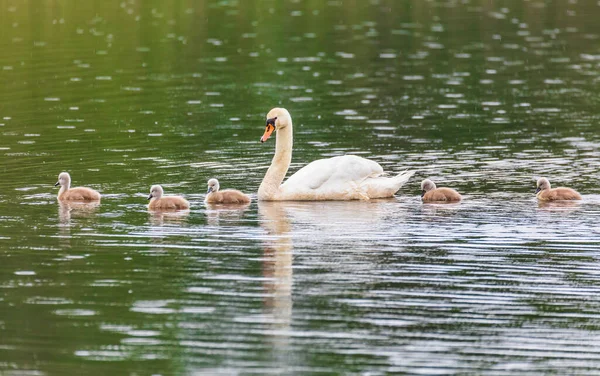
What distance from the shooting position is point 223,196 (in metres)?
19.8

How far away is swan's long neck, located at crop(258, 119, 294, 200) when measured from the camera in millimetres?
Result: 20406

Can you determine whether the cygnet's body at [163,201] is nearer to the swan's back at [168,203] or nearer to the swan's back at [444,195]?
the swan's back at [168,203]

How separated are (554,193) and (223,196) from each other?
16.0 ft

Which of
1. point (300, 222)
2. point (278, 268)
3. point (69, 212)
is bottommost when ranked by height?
point (278, 268)

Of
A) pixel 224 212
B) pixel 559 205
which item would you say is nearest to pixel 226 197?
pixel 224 212

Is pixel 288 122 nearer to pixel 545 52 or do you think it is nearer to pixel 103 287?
pixel 103 287

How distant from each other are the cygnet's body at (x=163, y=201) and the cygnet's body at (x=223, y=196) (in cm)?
44

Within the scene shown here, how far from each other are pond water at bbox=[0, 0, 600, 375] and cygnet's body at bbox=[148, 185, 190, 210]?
236 millimetres

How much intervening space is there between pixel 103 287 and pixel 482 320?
13.6 feet

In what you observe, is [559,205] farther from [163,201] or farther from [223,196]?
[163,201]

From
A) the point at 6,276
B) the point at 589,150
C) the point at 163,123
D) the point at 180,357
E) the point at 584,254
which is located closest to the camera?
the point at 180,357

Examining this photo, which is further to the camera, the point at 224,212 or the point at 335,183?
the point at 335,183

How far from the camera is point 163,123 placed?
3019 cm

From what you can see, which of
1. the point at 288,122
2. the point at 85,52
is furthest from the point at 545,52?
the point at 288,122
